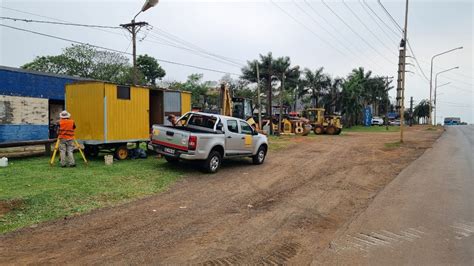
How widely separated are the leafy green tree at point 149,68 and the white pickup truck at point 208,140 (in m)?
47.1

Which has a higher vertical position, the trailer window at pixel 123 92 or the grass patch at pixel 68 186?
the trailer window at pixel 123 92

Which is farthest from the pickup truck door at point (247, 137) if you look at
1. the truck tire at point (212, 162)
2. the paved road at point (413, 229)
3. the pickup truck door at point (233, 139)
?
Result: the paved road at point (413, 229)

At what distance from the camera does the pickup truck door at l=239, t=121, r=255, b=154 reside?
12.7 meters

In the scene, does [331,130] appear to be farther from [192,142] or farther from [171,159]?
[192,142]

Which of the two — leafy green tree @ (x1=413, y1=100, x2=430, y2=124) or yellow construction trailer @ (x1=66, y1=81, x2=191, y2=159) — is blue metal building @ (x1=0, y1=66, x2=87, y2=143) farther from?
leafy green tree @ (x1=413, y1=100, x2=430, y2=124)

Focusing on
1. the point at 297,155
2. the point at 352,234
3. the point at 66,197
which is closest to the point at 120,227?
the point at 66,197

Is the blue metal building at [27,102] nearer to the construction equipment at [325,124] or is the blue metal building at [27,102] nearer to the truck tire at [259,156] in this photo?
the truck tire at [259,156]

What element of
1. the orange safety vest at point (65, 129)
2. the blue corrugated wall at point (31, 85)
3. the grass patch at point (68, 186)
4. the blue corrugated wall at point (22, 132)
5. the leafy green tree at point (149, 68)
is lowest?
the grass patch at point (68, 186)

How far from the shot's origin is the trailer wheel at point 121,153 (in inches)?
513

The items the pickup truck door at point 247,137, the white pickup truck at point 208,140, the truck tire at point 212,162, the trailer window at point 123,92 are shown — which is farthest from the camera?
the trailer window at point 123,92

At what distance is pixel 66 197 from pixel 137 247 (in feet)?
10.5

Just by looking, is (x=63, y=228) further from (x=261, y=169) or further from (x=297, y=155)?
(x=297, y=155)

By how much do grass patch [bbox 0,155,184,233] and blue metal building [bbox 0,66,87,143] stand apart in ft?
19.4

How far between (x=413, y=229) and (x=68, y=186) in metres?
7.17
